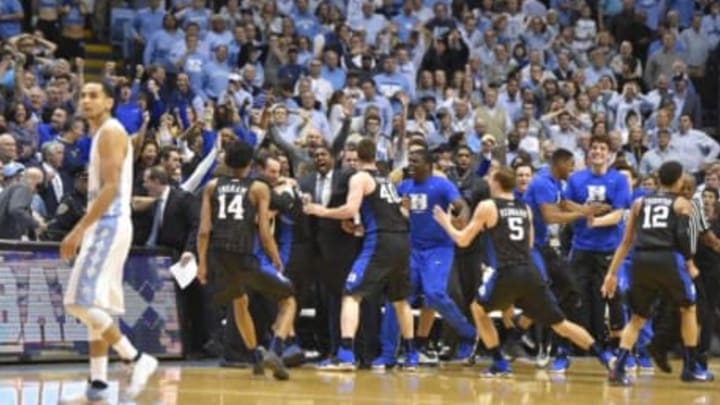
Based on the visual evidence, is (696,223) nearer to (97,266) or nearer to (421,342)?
(421,342)

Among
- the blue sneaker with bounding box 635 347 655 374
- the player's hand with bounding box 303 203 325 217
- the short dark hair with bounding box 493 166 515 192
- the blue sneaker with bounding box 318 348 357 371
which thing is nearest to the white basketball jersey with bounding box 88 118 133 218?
the player's hand with bounding box 303 203 325 217

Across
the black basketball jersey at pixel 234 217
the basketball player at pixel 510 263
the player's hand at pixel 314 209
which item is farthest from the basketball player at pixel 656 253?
the black basketball jersey at pixel 234 217

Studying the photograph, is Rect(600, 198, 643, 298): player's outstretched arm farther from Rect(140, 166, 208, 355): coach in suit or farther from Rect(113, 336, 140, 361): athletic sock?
Rect(113, 336, 140, 361): athletic sock

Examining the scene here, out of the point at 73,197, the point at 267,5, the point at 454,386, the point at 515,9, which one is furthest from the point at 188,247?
the point at 515,9

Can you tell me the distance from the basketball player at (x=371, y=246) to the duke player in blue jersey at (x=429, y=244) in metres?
0.59

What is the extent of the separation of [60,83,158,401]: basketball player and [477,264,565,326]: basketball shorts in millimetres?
4630

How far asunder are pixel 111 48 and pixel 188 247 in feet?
29.8

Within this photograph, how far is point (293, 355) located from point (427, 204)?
222 centimetres

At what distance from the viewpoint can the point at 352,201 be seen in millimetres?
16297

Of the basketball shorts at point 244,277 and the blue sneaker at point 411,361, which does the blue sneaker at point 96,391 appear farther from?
the blue sneaker at point 411,361

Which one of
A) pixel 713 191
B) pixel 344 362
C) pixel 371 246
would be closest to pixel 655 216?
pixel 371 246

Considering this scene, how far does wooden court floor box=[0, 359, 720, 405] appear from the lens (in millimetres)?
13078

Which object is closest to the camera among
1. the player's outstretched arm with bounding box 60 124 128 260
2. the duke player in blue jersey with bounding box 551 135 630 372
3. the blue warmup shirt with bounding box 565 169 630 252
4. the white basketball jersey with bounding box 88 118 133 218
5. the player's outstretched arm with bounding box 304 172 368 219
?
the player's outstretched arm with bounding box 60 124 128 260

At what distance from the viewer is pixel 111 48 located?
26047 mm
